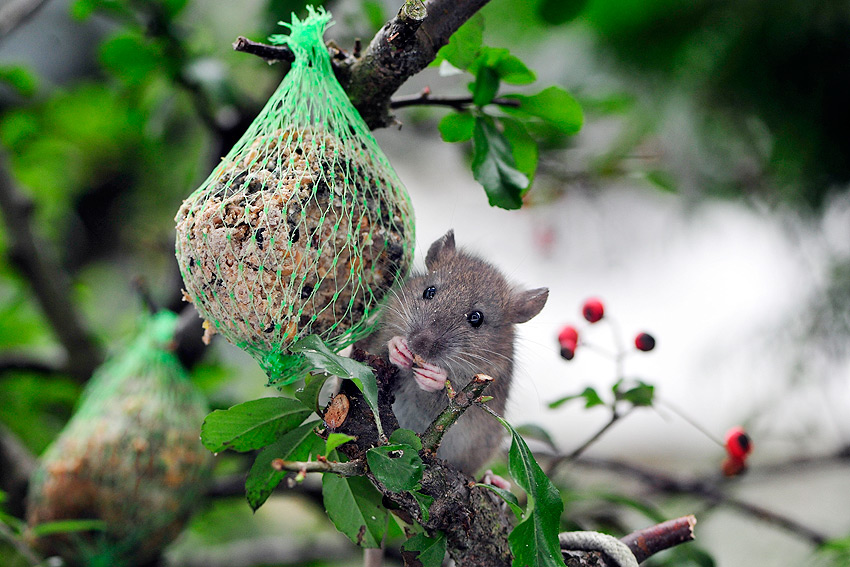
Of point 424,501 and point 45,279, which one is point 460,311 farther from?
point 45,279

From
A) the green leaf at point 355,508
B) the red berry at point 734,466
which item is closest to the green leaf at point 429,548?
the green leaf at point 355,508

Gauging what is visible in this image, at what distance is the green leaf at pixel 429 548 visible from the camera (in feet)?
3.23

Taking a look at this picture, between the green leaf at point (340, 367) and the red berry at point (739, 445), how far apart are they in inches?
37.3

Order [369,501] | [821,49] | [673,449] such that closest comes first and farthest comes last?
[369,501], [821,49], [673,449]

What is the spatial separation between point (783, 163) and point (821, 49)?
43cm

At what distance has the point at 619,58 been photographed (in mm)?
3020

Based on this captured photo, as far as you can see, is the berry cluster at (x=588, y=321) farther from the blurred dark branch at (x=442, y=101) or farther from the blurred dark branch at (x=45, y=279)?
the blurred dark branch at (x=45, y=279)

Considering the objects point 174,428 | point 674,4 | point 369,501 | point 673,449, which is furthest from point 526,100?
point 673,449

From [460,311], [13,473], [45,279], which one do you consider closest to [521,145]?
[460,311]

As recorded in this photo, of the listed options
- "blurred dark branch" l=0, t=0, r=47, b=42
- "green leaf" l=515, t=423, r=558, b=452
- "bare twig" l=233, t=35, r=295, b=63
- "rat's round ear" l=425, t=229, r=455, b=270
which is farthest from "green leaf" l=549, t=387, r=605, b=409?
→ "blurred dark branch" l=0, t=0, r=47, b=42

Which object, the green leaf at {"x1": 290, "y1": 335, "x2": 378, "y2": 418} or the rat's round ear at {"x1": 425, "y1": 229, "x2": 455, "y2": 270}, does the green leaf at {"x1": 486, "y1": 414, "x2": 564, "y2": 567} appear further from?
the rat's round ear at {"x1": 425, "y1": 229, "x2": 455, "y2": 270}

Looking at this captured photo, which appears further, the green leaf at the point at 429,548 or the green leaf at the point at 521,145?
the green leaf at the point at 521,145

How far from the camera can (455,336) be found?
1.26 meters

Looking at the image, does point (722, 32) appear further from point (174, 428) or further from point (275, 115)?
point (174, 428)
